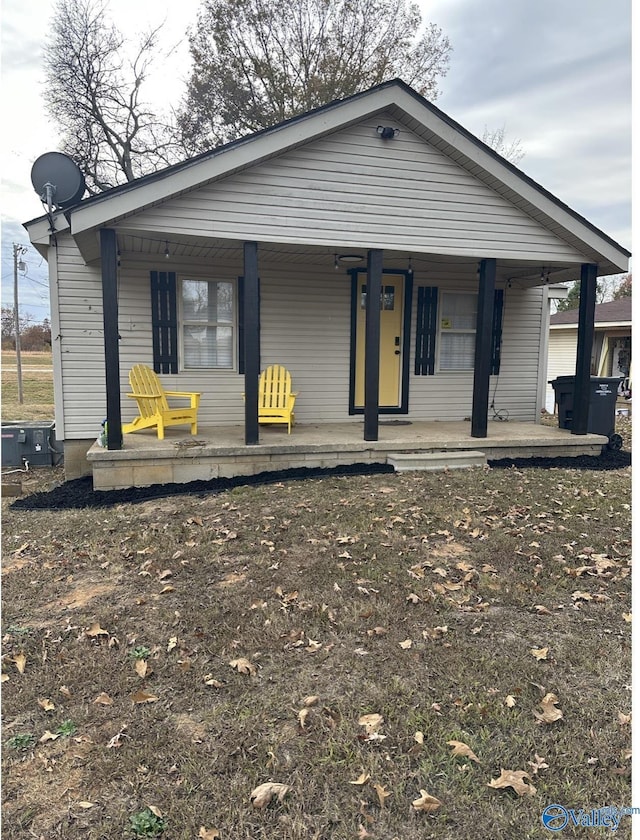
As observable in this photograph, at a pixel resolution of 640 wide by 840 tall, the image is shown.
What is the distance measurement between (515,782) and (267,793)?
0.87 metres

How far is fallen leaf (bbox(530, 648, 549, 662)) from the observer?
253 centimetres

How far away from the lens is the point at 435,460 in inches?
249

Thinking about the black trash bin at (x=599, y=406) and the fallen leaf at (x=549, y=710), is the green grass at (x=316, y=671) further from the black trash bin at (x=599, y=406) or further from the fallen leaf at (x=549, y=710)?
the black trash bin at (x=599, y=406)

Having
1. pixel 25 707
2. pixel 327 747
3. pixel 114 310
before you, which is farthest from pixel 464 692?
pixel 114 310

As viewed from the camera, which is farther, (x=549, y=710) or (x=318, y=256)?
(x=318, y=256)

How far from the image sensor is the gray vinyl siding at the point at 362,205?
5660mm

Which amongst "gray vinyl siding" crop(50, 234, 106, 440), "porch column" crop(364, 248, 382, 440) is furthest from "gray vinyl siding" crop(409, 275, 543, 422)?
"gray vinyl siding" crop(50, 234, 106, 440)

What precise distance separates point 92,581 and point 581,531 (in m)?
3.82

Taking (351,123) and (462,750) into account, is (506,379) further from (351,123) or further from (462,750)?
(462,750)

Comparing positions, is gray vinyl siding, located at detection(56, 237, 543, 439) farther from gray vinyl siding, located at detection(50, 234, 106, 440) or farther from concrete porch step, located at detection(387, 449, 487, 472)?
concrete porch step, located at detection(387, 449, 487, 472)

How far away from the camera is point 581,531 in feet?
13.9

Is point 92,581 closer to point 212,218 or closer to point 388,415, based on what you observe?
point 212,218

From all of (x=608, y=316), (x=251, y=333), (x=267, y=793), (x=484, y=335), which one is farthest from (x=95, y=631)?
(x=608, y=316)

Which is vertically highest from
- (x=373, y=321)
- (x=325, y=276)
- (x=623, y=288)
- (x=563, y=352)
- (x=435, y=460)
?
(x=623, y=288)
